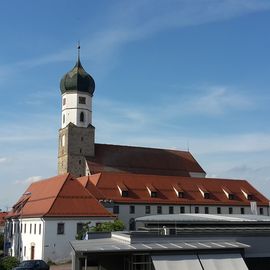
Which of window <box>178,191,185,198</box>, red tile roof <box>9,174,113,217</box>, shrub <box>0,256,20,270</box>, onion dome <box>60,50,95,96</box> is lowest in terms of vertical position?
shrub <box>0,256,20,270</box>

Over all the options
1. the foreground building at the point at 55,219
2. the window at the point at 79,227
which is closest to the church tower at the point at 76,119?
the foreground building at the point at 55,219

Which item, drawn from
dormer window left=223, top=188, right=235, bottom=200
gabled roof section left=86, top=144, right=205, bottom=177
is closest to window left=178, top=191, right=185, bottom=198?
dormer window left=223, top=188, right=235, bottom=200

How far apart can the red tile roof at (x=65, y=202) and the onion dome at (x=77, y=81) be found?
85.4ft

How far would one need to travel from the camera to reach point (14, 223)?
209 feet

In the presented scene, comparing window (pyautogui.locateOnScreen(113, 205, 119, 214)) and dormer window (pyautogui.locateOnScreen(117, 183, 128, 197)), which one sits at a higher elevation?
dormer window (pyautogui.locateOnScreen(117, 183, 128, 197))

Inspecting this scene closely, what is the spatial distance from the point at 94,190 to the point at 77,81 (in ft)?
80.7

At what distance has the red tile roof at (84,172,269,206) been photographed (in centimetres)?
6762

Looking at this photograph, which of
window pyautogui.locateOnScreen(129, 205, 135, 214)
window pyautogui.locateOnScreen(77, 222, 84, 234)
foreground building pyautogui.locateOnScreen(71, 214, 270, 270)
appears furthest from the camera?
window pyautogui.locateOnScreen(129, 205, 135, 214)

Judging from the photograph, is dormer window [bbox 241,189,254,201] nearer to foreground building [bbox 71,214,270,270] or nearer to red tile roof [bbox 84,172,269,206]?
red tile roof [bbox 84,172,269,206]

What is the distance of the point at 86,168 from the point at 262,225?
164ft

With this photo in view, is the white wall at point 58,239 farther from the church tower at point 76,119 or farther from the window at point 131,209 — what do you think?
the church tower at point 76,119

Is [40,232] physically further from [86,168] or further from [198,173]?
[198,173]

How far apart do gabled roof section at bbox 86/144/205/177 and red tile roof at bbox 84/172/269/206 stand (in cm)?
917

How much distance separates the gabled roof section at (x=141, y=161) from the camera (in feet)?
268
